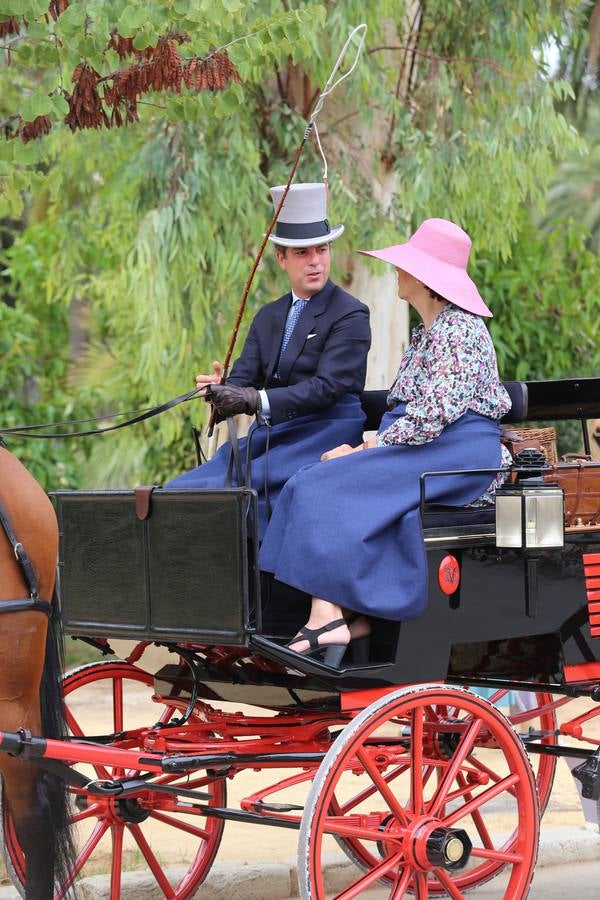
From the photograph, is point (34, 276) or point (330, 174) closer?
point (330, 174)

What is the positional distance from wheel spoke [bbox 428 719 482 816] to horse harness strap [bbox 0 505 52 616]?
1.41 m

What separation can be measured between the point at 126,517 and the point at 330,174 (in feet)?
17.0

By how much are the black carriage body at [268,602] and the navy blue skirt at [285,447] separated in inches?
13.6

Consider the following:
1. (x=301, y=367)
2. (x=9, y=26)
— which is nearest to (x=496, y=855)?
(x=301, y=367)

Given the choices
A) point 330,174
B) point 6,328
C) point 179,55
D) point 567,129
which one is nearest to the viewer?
point 179,55

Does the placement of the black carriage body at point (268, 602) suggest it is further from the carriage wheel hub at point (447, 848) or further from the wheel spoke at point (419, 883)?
the wheel spoke at point (419, 883)

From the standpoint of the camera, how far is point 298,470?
4758 millimetres

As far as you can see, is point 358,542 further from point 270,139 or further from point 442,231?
point 270,139

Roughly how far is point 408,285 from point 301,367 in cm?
49

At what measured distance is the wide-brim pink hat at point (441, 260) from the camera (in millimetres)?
4820

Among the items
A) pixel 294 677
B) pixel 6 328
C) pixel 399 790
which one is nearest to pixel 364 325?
pixel 294 677

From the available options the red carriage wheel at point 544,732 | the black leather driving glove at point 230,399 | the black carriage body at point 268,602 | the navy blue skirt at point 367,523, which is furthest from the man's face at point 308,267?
the red carriage wheel at point 544,732

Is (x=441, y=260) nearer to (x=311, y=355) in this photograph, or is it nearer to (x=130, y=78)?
(x=311, y=355)

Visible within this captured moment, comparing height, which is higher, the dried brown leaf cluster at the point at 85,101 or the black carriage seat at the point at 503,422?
the dried brown leaf cluster at the point at 85,101
